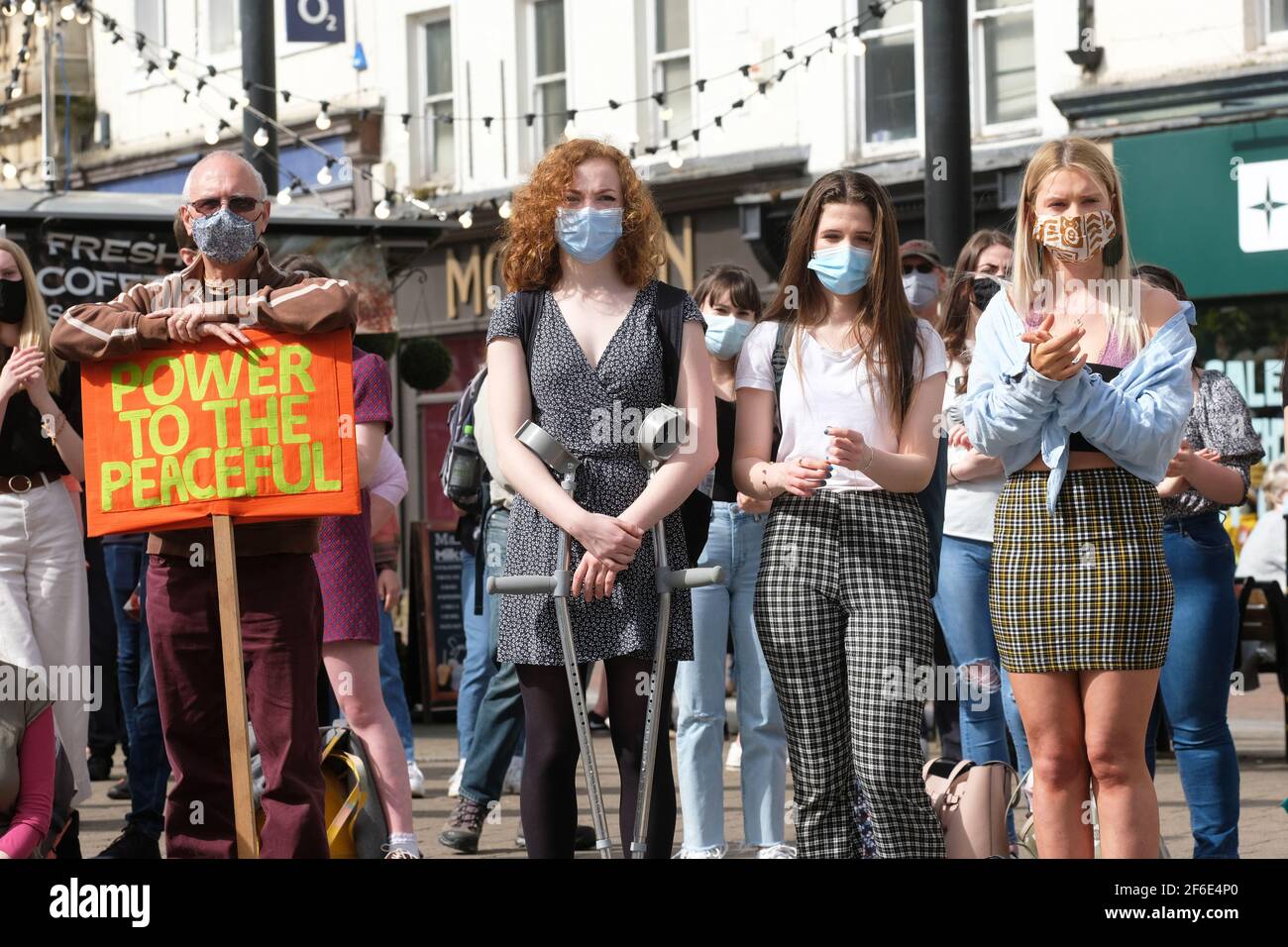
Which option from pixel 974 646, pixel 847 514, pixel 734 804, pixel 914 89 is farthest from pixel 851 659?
pixel 914 89

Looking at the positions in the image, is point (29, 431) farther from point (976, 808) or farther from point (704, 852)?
point (976, 808)

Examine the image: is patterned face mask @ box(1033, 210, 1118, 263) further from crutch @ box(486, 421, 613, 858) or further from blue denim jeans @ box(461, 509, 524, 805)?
blue denim jeans @ box(461, 509, 524, 805)

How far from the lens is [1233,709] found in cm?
1191

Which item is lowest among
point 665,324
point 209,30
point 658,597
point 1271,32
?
point 658,597

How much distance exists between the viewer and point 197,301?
5246mm

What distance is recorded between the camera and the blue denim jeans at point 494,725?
287 inches

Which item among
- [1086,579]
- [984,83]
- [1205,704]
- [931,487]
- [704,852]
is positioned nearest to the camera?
[1086,579]

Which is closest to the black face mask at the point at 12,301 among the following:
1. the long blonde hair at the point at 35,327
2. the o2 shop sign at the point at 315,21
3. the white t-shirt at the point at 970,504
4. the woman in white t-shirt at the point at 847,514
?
the long blonde hair at the point at 35,327

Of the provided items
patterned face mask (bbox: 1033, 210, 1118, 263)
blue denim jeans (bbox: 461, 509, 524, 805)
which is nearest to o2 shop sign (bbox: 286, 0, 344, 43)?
blue denim jeans (bbox: 461, 509, 524, 805)

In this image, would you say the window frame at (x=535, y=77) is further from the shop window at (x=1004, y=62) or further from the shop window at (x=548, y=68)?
the shop window at (x=1004, y=62)

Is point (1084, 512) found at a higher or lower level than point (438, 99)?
lower

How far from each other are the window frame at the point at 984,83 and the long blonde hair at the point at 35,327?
12296mm

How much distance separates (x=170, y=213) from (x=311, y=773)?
24.1ft

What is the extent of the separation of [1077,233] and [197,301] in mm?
2334
